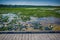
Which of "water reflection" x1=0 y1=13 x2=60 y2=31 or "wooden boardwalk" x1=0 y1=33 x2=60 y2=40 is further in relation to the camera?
"water reflection" x1=0 y1=13 x2=60 y2=31

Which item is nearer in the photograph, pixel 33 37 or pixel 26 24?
pixel 33 37

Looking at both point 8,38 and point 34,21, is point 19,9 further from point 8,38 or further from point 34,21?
point 8,38

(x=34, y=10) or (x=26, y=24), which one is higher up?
(x=34, y=10)

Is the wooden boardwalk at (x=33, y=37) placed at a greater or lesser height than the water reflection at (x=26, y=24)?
lesser

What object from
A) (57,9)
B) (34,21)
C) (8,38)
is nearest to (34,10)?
(34,21)

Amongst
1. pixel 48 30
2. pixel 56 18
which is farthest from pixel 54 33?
pixel 56 18

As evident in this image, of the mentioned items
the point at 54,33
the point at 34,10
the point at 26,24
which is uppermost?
the point at 34,10

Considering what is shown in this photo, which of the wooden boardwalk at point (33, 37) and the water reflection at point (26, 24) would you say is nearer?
the wooden boardwalk at point (33, 37)

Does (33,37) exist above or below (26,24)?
below

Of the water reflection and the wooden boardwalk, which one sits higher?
the water reflection

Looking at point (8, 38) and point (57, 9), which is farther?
point (57, 9)
